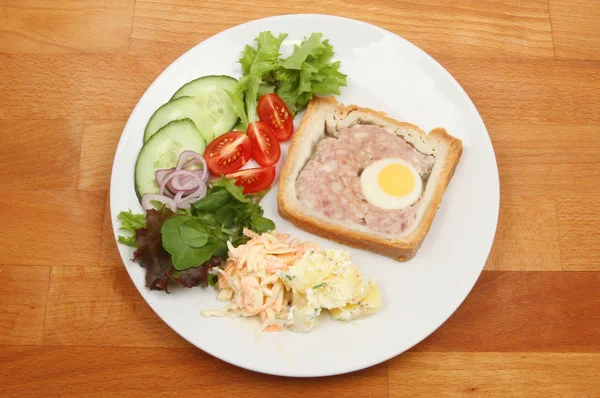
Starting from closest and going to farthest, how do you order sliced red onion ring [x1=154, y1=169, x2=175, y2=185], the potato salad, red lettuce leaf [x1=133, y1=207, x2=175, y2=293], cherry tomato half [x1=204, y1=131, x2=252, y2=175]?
1. the potato salad
2. red lettuce leaf [x1=133, y1=207, x2=175, y2=293]
3. sliced red onion ring [x1=154, y1=169, x2=175, y2=185]
4. cherry tomato half [x1=204, y1=131, x2=252, y2=175]

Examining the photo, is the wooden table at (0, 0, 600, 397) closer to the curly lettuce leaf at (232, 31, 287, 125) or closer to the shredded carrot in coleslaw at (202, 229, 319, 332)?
the shredded carrot in coleslaw at (202, 229, 319, 332)

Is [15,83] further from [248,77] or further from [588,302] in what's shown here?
[588,302]

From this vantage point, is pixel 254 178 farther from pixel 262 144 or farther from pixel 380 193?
pixel 380 193

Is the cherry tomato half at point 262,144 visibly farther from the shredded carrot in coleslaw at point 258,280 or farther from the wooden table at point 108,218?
the wooden table at point 108,218

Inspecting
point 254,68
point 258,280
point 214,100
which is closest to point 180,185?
point 214,100

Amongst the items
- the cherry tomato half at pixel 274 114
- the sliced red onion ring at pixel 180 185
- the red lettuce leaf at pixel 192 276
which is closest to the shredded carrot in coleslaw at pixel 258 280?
the red lettuce leaf at pixel 192 276

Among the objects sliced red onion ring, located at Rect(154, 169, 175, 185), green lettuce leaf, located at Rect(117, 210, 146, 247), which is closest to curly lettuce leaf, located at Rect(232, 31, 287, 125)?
sliced red onion ring, located at Rect(154, 169, 175, 185)
